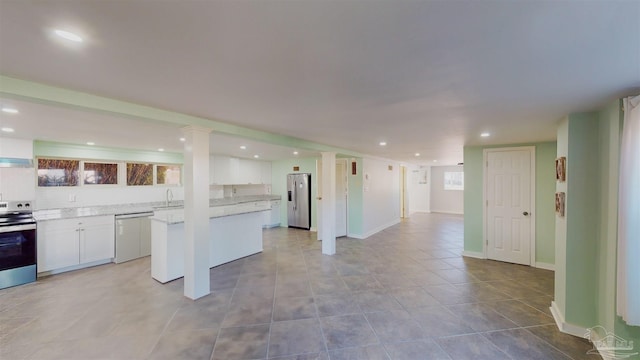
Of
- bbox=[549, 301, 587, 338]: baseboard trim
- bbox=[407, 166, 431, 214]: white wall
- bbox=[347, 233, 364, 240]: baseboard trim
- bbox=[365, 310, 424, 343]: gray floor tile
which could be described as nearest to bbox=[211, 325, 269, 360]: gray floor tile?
bbox=[365, 310, 424, 343]: gray floor tile

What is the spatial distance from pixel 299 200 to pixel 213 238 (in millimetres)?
3687

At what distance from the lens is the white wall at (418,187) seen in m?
11.1

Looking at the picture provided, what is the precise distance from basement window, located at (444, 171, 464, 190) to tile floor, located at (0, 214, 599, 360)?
674 cm

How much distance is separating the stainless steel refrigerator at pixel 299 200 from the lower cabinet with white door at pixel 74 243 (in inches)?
178

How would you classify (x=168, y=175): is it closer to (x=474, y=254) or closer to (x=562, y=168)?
(x=474, y=254)

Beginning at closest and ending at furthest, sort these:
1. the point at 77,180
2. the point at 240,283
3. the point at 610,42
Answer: the point at 610,42 → the point at 240,283 → the point at 77,180

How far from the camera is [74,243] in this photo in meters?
4.13

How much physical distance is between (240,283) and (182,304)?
32.0 inches

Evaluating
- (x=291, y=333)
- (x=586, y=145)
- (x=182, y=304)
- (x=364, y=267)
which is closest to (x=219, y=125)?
(x=182, y=304)

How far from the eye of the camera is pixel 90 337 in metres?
2.38

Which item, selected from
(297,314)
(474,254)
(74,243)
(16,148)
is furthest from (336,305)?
(16,148)

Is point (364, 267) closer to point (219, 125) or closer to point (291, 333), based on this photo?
point (291, 333)

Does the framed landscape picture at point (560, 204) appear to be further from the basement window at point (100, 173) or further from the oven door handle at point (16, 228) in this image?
the basement window at point (100, 173)

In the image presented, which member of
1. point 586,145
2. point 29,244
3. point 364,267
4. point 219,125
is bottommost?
point 364,267
